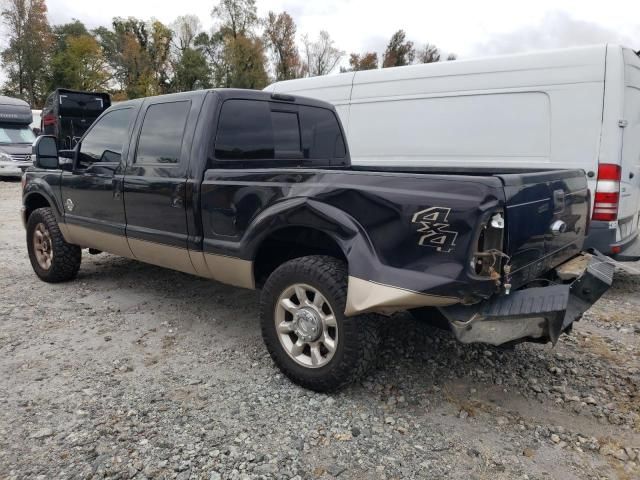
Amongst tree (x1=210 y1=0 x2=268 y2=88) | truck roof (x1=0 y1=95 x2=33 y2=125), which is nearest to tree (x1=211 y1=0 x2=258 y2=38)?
tree (x1=210 y1=0 x2=268 y2=88)

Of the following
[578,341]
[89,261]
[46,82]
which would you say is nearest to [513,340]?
[578,341]

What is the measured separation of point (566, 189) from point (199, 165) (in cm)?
244

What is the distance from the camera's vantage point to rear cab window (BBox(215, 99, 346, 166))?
3.51 metres

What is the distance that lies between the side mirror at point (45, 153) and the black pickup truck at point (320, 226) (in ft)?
1.04

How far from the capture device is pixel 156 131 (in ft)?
12.7

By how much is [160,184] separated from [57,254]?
204cm

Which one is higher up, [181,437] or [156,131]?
[156,131]

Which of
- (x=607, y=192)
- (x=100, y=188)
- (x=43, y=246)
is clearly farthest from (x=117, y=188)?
(x=607, y=192)

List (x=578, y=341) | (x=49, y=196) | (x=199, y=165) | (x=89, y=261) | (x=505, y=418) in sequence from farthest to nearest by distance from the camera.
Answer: (x=89, y=261) → (x=49, y=196) → (x=578, y=341) → (x=199, y=165) → (x=505, y=418)

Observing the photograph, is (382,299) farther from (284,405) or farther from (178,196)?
(178,196)

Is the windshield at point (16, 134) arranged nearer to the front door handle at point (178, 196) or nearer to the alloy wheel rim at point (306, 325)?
the front door handle at point (178, 196)

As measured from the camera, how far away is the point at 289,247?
10.9 ft

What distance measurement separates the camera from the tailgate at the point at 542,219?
241cm

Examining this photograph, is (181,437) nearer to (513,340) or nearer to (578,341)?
(513,340)
